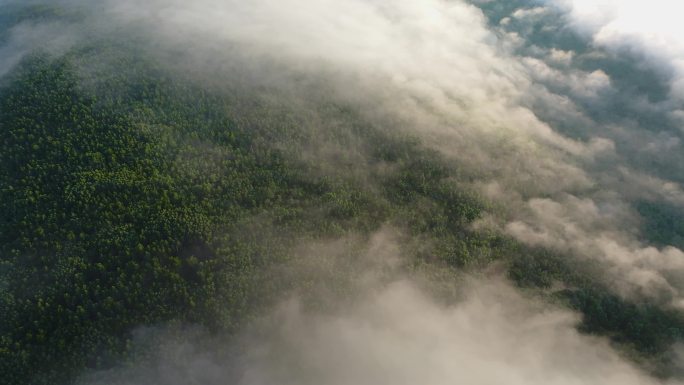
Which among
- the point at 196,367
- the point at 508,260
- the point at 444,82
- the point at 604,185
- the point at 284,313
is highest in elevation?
the point at 444,82

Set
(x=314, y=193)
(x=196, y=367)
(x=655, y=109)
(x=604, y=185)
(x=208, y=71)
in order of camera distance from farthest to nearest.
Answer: (x=655, y=109) < (x=208, y=71) < (x=604, y=185) < (x=314, y=193) < (x=196, y=367)

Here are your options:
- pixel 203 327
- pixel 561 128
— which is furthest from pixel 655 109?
pixel 203 327

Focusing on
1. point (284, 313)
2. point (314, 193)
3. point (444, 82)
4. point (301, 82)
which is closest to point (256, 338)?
point (284, 313)

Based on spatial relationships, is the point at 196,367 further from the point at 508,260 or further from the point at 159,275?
the point at 508,260

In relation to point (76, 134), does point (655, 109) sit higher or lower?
higher

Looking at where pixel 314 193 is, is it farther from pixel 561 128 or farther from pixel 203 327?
pixel 561 128

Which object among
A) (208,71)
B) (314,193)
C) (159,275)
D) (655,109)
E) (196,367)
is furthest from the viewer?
(655,109)

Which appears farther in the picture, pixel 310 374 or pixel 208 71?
pixel 208 71
